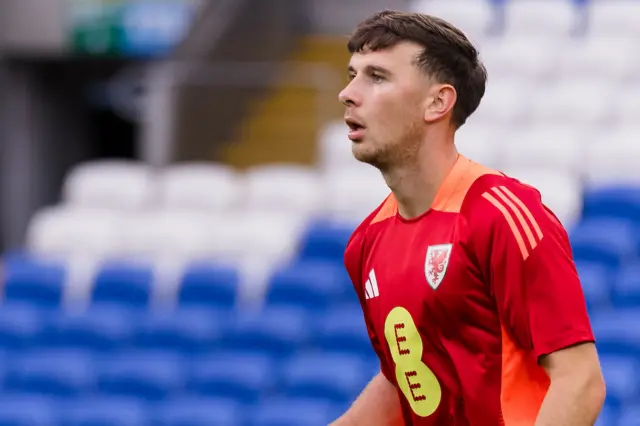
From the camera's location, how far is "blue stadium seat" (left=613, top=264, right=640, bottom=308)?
640cm

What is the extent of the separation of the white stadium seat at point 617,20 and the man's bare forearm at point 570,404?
20.5ft

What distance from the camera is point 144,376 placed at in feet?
22.9

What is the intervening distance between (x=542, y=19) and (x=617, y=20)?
512 millimetres

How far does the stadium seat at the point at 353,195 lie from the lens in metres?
7.60

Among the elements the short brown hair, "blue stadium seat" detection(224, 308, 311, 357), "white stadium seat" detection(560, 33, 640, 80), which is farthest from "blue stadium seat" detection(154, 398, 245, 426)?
the short brown hair

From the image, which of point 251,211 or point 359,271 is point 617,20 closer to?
point 251,211

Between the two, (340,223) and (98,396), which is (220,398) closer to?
(98,396)

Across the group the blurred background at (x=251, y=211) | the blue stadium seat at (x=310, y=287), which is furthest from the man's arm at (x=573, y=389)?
the blue stadium seat at (x=310, y=287)

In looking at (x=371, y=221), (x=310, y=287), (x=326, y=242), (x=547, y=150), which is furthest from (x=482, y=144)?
(x=371, y=221)

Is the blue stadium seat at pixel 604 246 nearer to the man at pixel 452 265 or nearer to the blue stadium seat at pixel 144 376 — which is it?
the blue stadium seat at pixel 144 376

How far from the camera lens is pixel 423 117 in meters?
2.74

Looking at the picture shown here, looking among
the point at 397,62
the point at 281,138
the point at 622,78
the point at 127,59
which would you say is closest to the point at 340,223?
the point at 622,78

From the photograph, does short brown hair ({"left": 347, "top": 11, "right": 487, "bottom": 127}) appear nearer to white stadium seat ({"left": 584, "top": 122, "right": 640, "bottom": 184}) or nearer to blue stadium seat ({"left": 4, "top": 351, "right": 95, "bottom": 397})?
white stadium seat ({"left": 584, "top": 122, "right": 640, "bottom": 184})

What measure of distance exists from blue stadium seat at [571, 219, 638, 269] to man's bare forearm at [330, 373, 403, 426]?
3.82 metres
